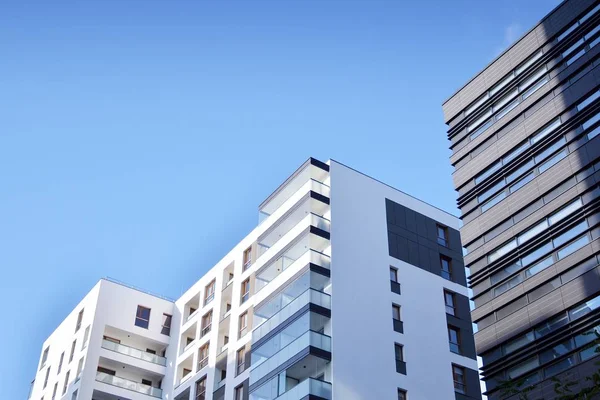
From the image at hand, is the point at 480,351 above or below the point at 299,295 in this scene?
below

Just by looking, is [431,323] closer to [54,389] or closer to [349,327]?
[349,327]

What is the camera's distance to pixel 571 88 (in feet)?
134

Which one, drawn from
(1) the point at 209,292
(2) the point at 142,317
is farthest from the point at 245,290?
(2) the point at 142,317

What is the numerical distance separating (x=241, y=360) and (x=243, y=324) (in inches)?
106

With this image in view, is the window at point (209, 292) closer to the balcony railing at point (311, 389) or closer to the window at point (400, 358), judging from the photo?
the window at point (400, 358)

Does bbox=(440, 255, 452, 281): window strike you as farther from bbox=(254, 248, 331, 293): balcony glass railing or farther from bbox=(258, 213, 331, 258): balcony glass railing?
bbox=(254, 248, 331, 293): balcony glass railing

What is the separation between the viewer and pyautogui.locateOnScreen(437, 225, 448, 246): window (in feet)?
185

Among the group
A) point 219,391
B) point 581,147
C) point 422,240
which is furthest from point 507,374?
point 219,391

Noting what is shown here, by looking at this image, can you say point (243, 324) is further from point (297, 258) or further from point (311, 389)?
point (311, 389)

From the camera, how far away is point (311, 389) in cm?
4391

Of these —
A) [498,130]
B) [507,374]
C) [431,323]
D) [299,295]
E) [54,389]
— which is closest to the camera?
[507,374]

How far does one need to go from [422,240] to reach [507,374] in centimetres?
1810

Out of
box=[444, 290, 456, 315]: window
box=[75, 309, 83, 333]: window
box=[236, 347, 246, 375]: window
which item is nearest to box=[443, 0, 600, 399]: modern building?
box=[444, 290, 456, 315]: window

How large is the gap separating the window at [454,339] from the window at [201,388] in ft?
57.0
